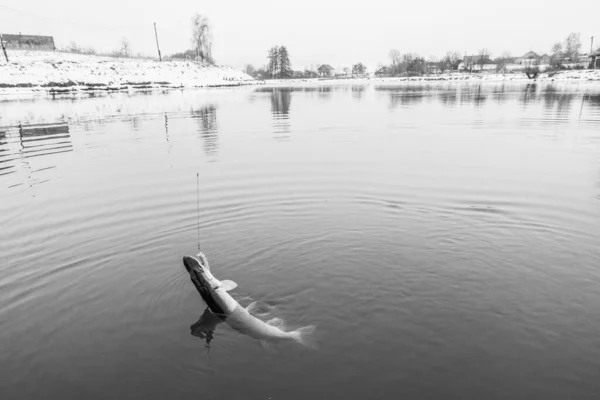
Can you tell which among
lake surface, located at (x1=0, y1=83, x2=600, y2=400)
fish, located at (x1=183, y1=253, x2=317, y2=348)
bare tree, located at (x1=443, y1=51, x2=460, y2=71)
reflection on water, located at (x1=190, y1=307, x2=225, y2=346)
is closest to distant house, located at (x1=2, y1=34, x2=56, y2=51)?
lake surface, located at (x1=0, y1=83, x2=600, y2=400)

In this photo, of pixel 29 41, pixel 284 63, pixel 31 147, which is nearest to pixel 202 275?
pixel 31 147

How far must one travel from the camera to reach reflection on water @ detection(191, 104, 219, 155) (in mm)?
19573

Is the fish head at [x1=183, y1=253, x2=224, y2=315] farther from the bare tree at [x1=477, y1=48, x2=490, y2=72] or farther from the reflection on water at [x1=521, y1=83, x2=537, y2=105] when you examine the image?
the bare tree at [x1=477, y1=48, x2=490, y2=72]

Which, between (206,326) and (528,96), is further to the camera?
(528,96)

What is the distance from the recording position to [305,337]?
557cm

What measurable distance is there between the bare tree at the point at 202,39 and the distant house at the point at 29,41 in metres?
39.1

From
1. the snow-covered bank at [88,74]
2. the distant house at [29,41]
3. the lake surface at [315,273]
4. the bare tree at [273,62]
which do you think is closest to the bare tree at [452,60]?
the bare tree at [273,62]

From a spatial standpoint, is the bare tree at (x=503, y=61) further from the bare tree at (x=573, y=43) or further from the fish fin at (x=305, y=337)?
the fish fin at (x=305, y=337)

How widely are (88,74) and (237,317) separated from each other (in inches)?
3442

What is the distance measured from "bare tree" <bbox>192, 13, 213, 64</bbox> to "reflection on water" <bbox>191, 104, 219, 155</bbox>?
99.0 m

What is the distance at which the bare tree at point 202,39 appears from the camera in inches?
4857

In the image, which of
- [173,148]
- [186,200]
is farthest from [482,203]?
[173,148]

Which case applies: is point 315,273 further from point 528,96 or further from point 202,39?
point 202,39

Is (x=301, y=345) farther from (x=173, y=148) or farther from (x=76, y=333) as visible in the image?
(x=173, y=148)
